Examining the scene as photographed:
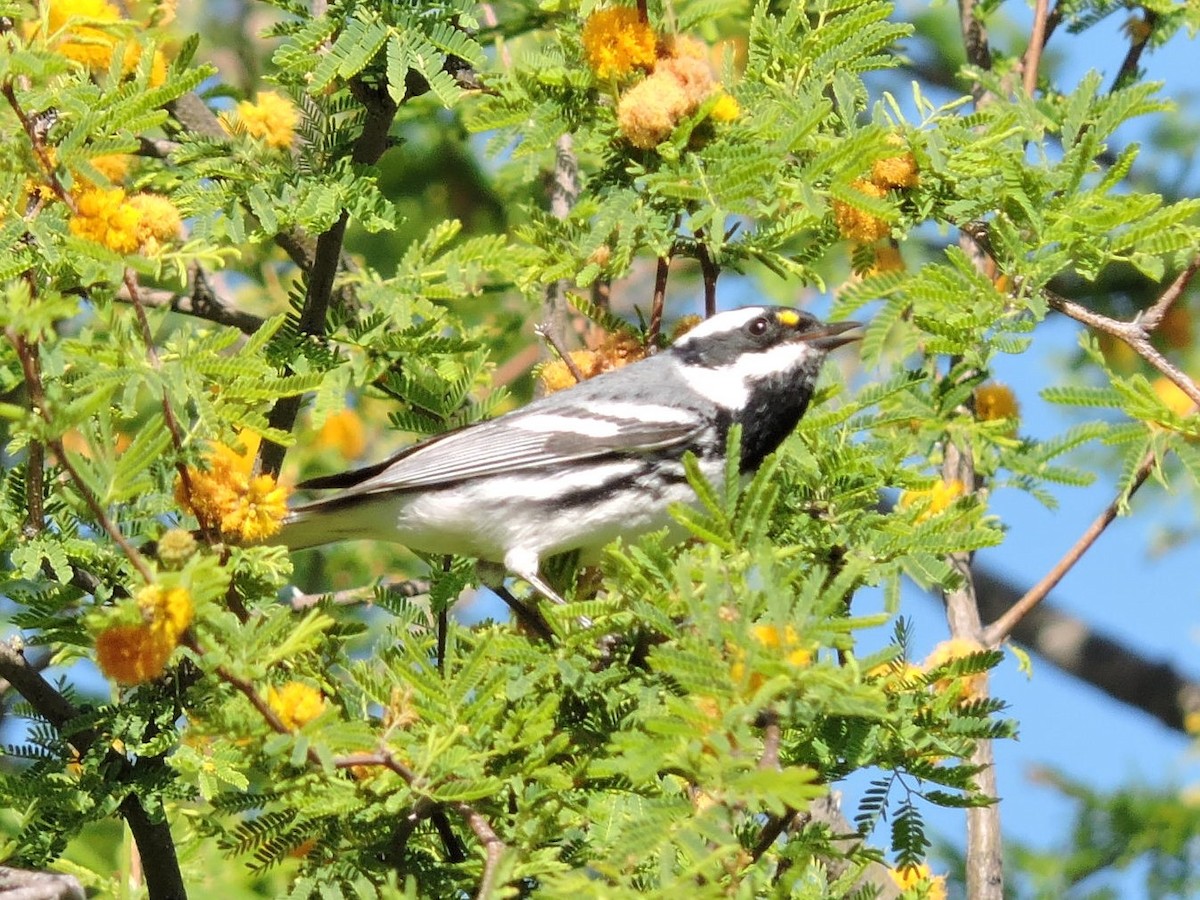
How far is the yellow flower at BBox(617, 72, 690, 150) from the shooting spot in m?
3.56

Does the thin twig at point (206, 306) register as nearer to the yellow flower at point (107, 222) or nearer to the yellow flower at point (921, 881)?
the yellow flower at point (107, 222)

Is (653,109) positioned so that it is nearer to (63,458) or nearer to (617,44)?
(617,44)

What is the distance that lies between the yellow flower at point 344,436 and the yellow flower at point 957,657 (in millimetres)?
3245

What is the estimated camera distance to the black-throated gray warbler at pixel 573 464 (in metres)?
4.55

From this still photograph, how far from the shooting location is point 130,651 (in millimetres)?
2588

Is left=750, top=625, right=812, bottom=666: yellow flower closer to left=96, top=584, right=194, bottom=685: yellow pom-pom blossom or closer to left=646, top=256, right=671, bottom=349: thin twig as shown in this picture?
left=96, top=584, right=194, bottom=685: yellow pom-pom blossom

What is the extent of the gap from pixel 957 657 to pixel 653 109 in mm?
1419

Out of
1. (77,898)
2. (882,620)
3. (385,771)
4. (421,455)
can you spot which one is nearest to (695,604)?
(882,620)

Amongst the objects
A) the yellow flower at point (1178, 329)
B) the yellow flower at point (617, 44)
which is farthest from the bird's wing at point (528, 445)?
the yellow flower at point (1178, 329)

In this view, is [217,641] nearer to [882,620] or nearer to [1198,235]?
[882,620]

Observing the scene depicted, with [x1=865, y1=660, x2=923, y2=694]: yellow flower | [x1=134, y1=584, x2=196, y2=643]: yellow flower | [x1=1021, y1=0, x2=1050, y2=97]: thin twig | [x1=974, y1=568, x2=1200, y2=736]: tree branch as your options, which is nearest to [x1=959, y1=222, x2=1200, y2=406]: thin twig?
[x1=865, y1=660, x2=923, y2=694]: yellow flower

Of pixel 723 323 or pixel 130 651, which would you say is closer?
pixel 130 651

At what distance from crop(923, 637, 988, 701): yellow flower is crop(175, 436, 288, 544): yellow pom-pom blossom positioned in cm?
145

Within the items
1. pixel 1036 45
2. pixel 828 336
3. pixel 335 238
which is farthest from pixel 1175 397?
pixel 335 238
